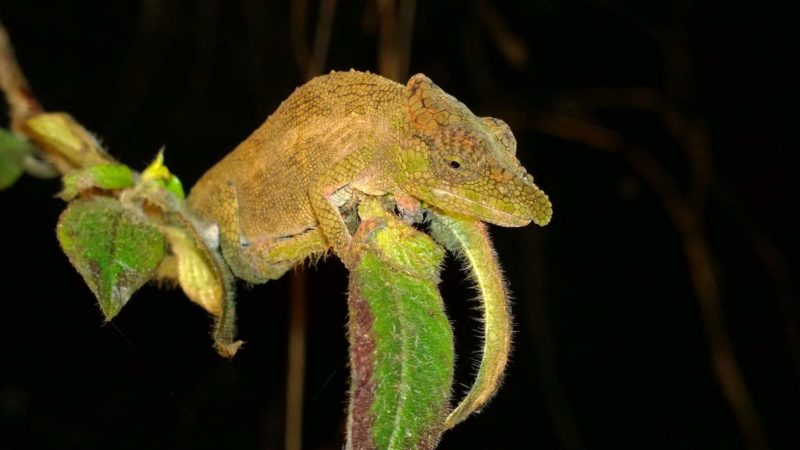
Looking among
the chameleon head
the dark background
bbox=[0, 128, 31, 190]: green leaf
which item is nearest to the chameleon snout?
the chameleon head

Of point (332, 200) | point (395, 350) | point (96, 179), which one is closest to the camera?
point (395, 350)

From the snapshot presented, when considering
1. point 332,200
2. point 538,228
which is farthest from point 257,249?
point 538,228

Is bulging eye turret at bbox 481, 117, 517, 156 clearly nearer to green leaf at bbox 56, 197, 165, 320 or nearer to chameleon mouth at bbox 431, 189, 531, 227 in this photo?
chameleon mouth at bbox 431, 189, 531, 227

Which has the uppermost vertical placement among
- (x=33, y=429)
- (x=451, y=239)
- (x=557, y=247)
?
(x=557, y=247)

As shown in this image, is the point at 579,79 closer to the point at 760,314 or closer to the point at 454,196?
the point at 760,314

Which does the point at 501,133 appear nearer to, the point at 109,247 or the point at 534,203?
the point at 534,203

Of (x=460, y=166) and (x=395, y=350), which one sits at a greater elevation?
(x=460, y=166)

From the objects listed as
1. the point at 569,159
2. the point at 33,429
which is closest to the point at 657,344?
the point at 569,159
